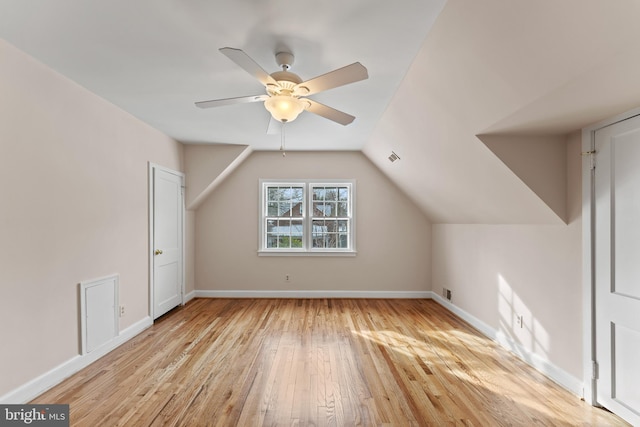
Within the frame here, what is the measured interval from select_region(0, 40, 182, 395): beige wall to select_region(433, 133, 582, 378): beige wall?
4125mm

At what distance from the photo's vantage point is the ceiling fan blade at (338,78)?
1.90 m

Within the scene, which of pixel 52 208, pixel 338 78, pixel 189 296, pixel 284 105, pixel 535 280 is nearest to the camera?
pixel 338 78

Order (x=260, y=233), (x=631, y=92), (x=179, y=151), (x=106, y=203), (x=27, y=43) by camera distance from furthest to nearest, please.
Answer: (x=260, y=233) → (x=179, y=151) → (x=106, y=203) → (x=27, y=43) → (x=631, y=92)

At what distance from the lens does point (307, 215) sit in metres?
5.60

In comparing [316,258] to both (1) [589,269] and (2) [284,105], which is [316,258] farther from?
(1) [589,269]

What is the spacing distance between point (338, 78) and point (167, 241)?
12.0 ft

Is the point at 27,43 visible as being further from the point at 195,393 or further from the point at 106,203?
the point at 195,393

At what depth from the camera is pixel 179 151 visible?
490 cm

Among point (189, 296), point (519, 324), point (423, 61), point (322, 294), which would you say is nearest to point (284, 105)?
point (423, 61)

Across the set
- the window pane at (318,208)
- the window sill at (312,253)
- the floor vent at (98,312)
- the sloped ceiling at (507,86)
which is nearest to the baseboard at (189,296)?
the window sill at (312,253)

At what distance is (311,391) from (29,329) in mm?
2152

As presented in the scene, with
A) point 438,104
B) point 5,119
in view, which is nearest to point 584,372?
point 438,104

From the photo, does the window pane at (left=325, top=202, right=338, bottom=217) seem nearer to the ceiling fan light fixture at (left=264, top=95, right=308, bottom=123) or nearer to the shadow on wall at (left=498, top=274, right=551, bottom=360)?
the shadow on wall at (left=498, top=274, right=551, bottom=360)

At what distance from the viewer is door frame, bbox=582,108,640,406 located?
2.35m
